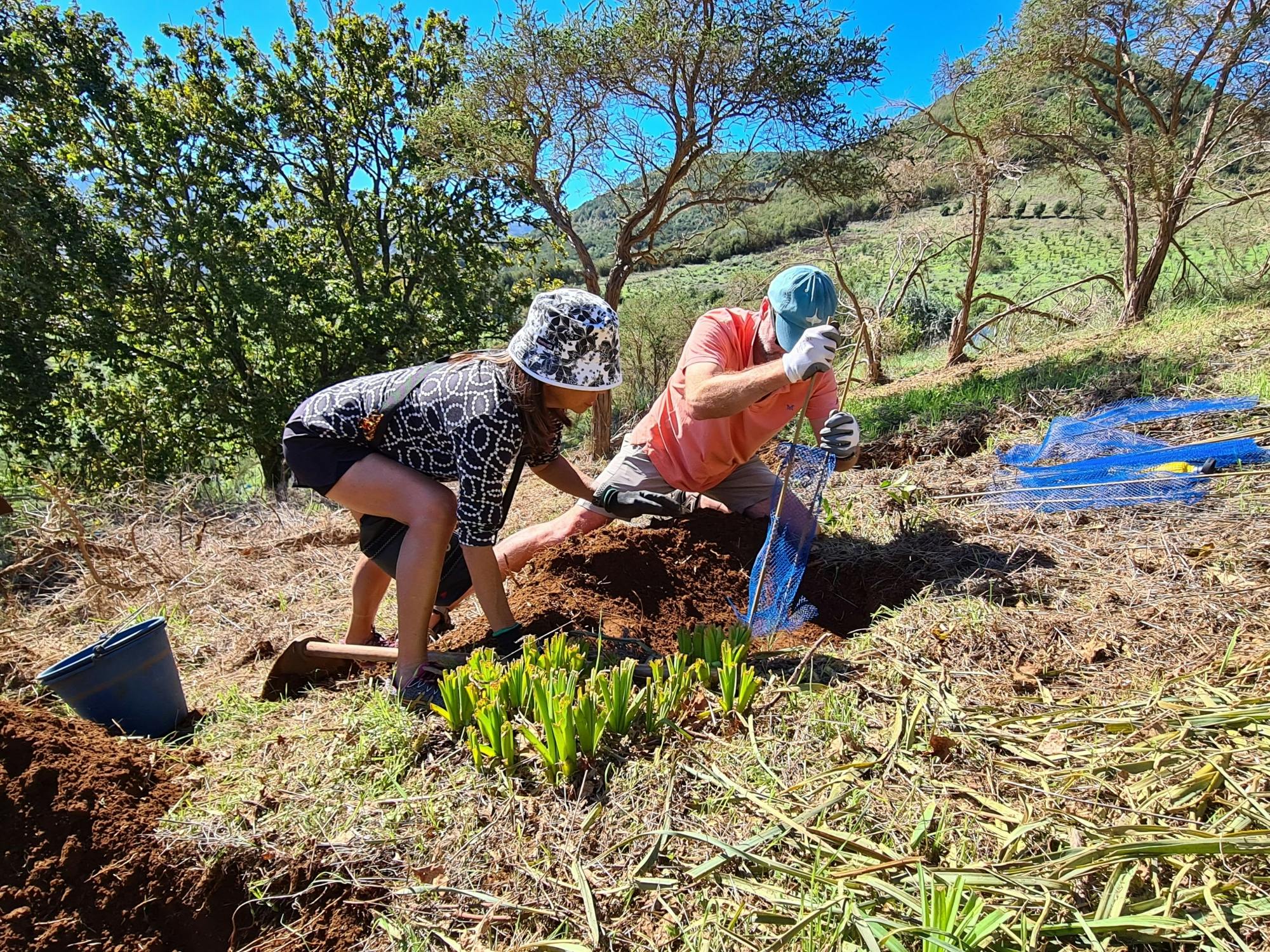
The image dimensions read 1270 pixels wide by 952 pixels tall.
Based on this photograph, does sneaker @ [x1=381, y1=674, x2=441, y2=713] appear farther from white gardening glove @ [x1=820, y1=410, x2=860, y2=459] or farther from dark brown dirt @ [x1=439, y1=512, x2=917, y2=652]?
white gardening glove @ [x1=820, y1=410, x2=860, y2=459]

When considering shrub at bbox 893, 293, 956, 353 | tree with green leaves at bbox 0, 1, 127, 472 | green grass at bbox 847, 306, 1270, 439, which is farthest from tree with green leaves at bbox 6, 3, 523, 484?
shrub at bbox 893, 293, 956, 353

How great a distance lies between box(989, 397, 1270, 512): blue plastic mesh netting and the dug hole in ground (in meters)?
0.15

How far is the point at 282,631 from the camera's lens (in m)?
3.37

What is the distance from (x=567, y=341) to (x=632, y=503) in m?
1.16

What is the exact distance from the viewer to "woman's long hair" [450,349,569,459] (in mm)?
2207

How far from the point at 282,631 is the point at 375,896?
2.11 m

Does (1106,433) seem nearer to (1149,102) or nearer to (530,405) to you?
(530,405)

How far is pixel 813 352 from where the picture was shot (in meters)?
2.49

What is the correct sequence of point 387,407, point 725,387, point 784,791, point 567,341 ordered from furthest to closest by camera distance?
point 725,387 < point 387,407 < point 567,341 < point 784,791

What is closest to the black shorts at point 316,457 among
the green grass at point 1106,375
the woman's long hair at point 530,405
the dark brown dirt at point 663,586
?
the woman's long hair at point 530,405

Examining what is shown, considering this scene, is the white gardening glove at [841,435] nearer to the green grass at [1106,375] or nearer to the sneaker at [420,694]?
the sneaker at [420,694]

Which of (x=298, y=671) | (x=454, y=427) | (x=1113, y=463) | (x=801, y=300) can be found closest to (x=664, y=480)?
(x=801, y=300)

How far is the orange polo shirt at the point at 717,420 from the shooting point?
311 cm

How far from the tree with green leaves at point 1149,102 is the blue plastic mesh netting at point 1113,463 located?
21.7 feet
